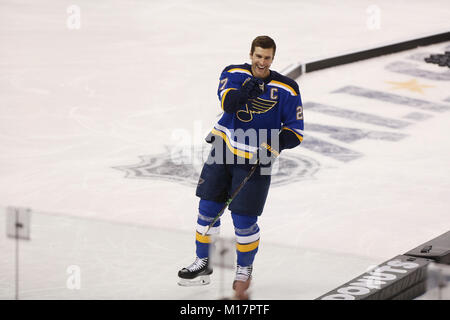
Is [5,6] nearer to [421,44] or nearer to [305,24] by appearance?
[305,24]

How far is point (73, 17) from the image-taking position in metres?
15.2

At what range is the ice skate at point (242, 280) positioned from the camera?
5750mm

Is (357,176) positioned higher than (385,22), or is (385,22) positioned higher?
(385,22)

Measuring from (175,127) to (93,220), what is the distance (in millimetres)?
2786

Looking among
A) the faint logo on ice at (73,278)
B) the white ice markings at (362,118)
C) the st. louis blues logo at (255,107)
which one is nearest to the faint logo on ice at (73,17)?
the white ice markings at (362,118)

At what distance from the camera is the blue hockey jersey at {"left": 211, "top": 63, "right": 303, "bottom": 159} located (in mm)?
5523

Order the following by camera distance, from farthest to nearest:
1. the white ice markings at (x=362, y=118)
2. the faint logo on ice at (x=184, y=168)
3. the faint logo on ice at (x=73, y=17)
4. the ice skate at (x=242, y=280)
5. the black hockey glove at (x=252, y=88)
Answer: the faint logo on ice at (x=73, y=17)
the white ice markings at (x=362, y=118)
the faint logo on ice at (x=184, y=168)
the ice skate at (x=242, y=280)
the black hockey glove at (x=252, y=88)

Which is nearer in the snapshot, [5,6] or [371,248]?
[371,248]

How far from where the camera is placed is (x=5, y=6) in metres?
15.6

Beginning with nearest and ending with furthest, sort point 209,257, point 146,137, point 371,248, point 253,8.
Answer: point 209,257
point 371,248
point 146,137
point 253,8

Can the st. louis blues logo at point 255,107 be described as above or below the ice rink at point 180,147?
above

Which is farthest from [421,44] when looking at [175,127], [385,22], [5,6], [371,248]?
[371,248]

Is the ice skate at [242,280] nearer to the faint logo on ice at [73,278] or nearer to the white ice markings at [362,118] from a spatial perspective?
the faint logo on ice at [73,278]

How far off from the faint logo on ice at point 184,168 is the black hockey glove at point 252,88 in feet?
9.17
